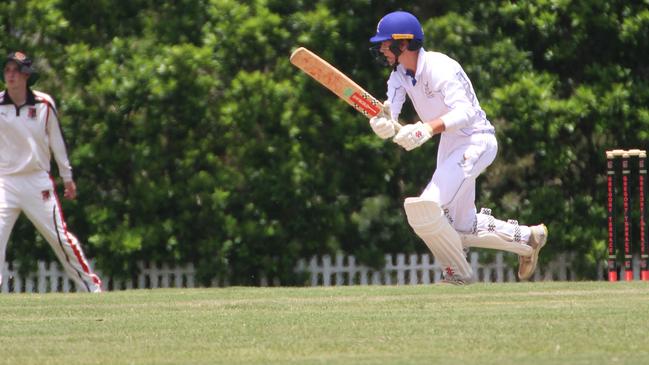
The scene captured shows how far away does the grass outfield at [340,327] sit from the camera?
22.1ft

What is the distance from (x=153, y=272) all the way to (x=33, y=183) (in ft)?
10.3

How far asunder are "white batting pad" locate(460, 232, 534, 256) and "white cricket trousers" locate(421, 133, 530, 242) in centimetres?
4

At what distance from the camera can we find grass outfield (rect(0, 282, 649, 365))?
6723 millimetres

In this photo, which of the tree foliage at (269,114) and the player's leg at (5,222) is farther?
the tree foliage at (269,114)

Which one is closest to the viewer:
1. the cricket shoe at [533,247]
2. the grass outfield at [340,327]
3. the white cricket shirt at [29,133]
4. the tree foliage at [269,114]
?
the grass outfield at [340,327]

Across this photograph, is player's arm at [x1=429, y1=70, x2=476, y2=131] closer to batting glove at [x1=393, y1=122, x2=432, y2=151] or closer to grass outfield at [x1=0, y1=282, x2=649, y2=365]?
batting glove at [x1=393, y1=122, x2=432, y2=151]

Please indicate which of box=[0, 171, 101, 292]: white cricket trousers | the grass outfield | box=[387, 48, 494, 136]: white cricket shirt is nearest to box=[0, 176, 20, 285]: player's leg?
box=[0, 171, 101, 292]: white cricket trousers

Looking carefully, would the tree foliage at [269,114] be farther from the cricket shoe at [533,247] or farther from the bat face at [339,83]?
the bat face at [339,83]

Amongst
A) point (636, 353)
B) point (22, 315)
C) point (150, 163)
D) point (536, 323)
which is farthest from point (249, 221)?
point (636, 353)

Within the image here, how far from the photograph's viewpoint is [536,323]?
7.75m

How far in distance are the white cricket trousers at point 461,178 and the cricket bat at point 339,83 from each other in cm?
46

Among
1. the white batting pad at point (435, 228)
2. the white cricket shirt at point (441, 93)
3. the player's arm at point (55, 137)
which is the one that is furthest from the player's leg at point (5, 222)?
the white batting pad at point (435, 228)

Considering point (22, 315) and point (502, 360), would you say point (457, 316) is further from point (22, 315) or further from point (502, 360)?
point (22, 315)

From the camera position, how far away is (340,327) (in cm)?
780
